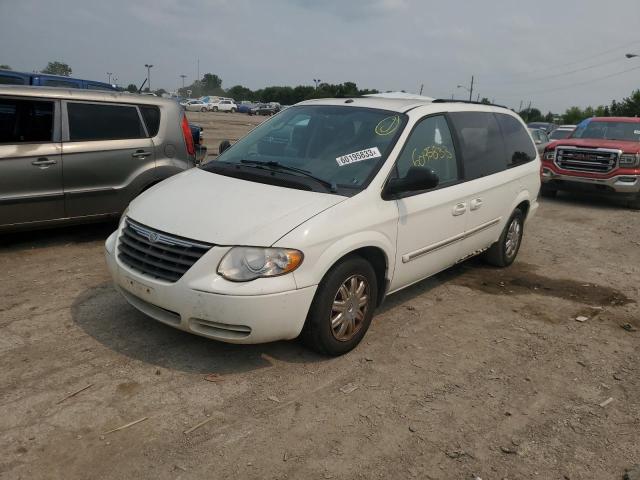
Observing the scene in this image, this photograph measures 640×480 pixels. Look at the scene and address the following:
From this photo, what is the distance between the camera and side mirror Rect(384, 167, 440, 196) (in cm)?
405

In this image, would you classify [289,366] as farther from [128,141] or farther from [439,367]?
[128,141]

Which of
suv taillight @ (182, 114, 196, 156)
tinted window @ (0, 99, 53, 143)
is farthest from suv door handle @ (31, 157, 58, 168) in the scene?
suv taillight @ (182, 114, 196, 156)

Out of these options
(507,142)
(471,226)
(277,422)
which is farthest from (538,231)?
(277,422)

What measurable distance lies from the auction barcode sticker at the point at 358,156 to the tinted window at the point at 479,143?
1.19 metres

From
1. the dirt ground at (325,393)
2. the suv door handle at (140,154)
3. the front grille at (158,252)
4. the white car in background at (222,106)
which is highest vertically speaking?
the white car in background at (222,106)

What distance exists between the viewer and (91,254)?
19.4ft

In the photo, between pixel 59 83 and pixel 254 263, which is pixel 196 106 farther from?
pixel 254 263

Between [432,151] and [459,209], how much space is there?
60cm

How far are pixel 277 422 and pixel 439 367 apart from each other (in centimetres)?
134

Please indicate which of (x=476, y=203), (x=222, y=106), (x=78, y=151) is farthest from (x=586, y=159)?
(x=222, y=106)

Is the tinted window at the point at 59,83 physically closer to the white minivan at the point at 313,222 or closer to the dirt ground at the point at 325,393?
the dirt ground at the point at 325,393

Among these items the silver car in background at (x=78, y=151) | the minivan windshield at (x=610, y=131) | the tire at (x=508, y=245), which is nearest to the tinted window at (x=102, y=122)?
the silver car in background at (x=78, y=151)

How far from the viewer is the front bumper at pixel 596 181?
10539 mm

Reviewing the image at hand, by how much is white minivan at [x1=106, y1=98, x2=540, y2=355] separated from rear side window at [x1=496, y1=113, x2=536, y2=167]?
0.53 m
